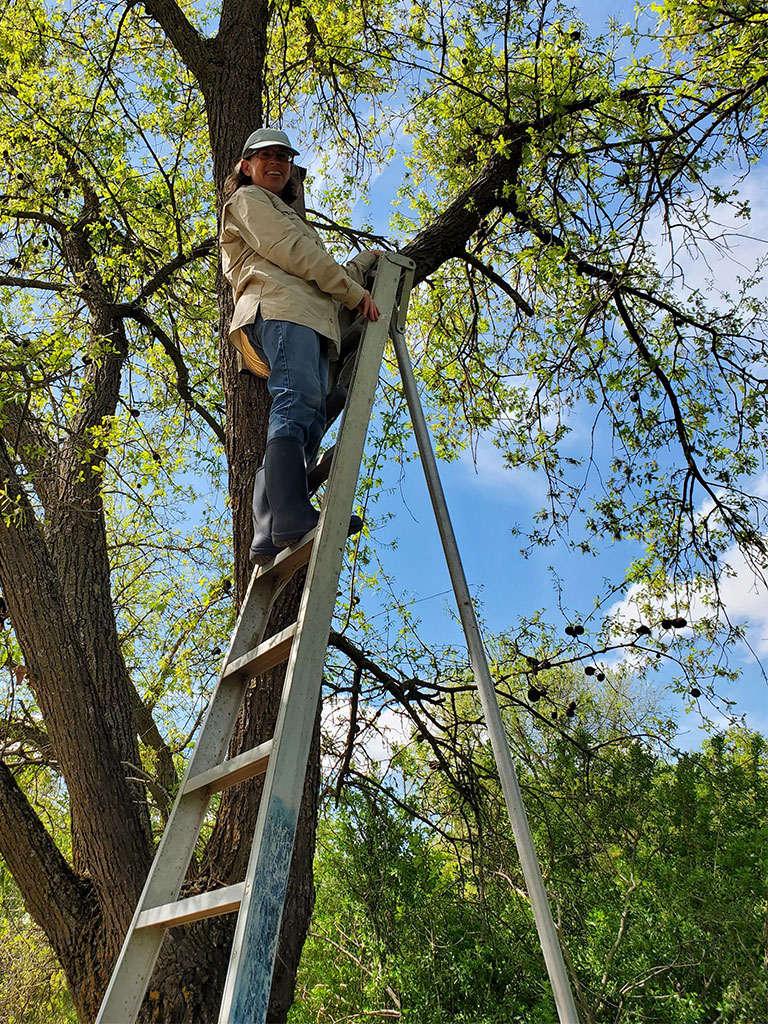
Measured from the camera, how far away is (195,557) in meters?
6.09

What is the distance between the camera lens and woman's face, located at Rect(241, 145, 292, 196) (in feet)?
9.69


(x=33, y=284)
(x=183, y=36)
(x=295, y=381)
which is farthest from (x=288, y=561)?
(x=33, y=284)

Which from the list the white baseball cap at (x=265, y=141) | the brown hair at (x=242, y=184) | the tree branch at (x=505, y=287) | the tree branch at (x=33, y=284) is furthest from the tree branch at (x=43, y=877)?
the tree branch at (x=505, y=287)

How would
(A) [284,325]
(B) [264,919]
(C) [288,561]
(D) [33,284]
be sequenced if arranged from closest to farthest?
(B) [264,919] → (C) [288,561] → (A) [284,325] → (D) [33,284]

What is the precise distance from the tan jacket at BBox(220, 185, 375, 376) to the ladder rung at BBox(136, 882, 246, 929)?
1723mm

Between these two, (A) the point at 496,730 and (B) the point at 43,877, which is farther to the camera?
(B) the point at 43,877

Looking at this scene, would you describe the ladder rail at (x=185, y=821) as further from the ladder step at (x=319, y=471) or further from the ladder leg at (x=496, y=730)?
the ladder leg at (x=496, y=730)

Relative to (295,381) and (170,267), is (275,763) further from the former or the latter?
(170,267)

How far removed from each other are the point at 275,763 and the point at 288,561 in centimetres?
86

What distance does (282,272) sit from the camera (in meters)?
2.68

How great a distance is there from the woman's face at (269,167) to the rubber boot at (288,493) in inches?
45.5

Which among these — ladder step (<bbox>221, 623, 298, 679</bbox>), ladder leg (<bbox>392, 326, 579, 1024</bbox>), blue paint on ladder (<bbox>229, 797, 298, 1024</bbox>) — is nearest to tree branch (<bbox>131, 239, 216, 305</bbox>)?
ladder leg (<bbox>392, 326, 579, 1024</bbox>)

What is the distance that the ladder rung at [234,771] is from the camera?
183 centimetres

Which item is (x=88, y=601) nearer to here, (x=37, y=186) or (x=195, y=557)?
(x=195, y=557)
